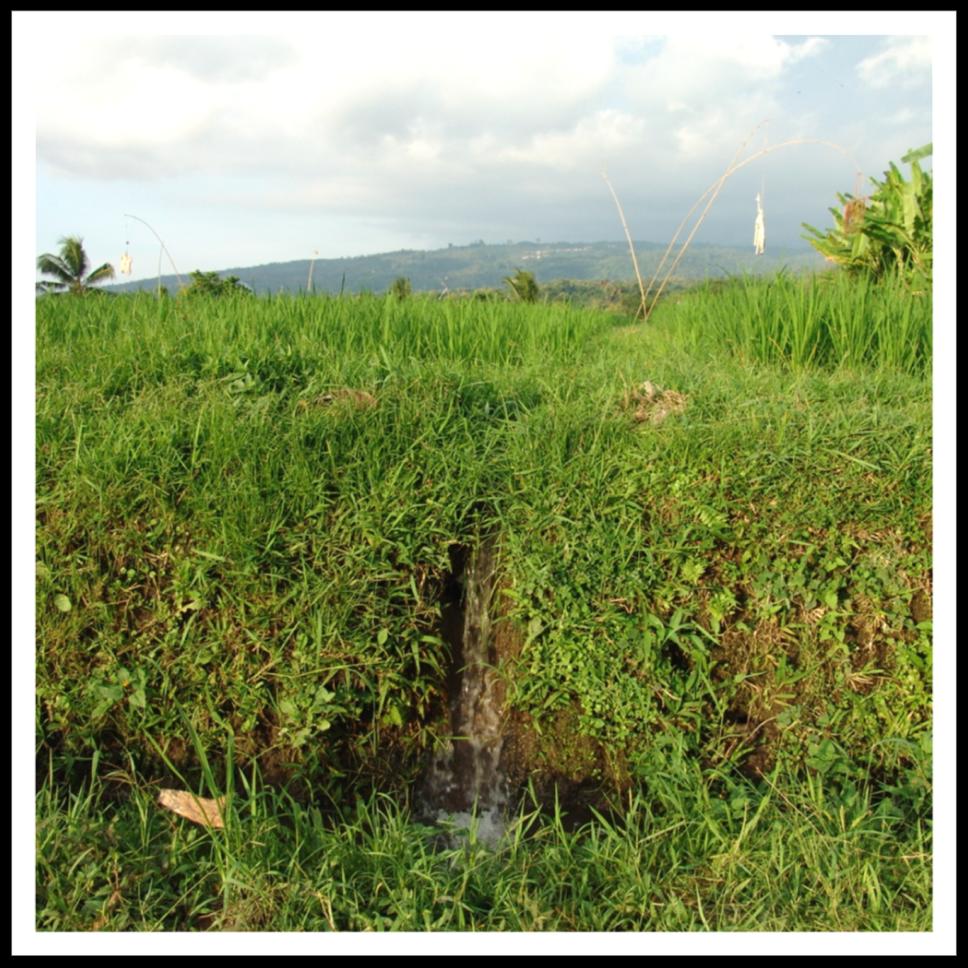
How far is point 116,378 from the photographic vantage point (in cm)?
391

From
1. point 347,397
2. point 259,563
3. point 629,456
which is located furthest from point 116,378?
point 629,456

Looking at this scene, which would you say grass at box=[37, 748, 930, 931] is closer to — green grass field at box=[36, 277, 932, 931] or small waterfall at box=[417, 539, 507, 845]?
green grass field at box=[36, 277, 932, 931]

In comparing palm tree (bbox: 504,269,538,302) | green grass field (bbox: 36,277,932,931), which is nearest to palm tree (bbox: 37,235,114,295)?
palm tree (bbox: 504,269,538,302)

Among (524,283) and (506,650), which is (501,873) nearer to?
(506,650)

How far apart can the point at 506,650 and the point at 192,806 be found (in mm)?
1218

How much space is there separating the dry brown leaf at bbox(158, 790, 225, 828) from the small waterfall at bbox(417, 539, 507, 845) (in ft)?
2.37

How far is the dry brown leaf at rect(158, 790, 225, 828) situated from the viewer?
2393 mm

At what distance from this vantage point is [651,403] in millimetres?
3721

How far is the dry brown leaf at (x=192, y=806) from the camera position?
94.2 inches

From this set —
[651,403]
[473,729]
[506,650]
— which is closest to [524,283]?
[651,403]

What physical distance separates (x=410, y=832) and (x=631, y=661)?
3.19ft

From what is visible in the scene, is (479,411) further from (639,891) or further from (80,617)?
(639,891)

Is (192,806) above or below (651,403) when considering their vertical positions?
below

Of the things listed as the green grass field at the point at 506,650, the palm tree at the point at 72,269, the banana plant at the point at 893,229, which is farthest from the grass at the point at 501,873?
the palm tree at the point at 72,269
